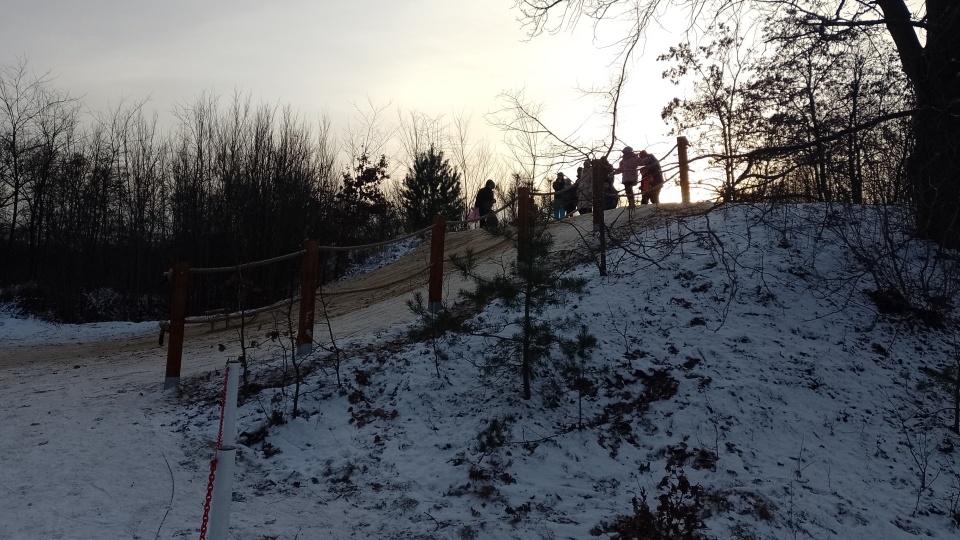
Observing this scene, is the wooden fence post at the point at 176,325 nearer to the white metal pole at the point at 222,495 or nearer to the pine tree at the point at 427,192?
the white metal pole at the point at 222,495

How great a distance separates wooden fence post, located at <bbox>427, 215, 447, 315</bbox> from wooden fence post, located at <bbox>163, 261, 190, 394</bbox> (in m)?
3.21

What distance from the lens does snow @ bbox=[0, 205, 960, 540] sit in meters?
5.34

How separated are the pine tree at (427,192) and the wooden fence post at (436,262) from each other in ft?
72.2

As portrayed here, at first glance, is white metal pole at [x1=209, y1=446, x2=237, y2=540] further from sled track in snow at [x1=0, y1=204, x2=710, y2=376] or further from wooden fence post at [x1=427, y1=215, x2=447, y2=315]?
sled track in snow at [x1=0, y1=204, x2=710, y2=376]

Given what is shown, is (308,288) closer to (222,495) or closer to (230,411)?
(230,411)

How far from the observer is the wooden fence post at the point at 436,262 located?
31.4ft

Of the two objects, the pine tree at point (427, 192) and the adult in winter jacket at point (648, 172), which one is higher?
the pine tree at point (427, 192)

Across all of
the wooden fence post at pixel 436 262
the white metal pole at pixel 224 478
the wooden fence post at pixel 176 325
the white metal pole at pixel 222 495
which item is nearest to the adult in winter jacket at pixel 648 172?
the wooden fence post at pixel 436 262

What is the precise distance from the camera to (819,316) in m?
8.84

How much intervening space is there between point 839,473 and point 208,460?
569cm

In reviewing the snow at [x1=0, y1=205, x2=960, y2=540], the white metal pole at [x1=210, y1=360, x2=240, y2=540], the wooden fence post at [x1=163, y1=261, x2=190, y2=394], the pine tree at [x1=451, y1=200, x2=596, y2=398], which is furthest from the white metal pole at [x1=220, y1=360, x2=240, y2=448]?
the wooden fence post at [x1=163, y1=261, x2=190, y2=394]

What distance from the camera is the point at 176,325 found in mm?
8594

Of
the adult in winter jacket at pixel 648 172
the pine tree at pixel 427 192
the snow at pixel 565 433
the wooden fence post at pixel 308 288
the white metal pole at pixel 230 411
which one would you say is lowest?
the snow at pixel 565 433

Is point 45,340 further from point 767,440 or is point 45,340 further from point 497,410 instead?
point 767,440
